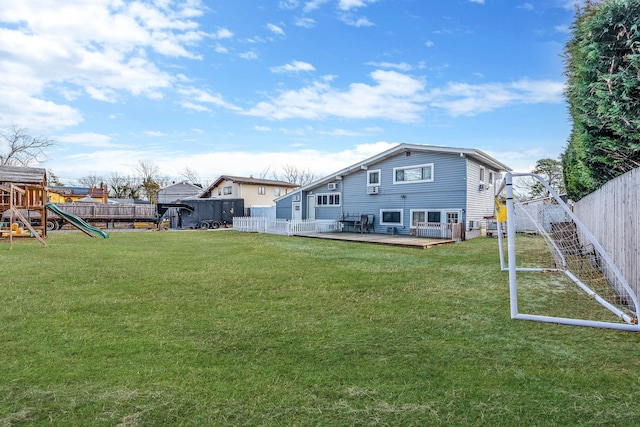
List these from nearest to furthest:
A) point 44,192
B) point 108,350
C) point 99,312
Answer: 1. point 108,350
2. point 99,312
3. point 44,192

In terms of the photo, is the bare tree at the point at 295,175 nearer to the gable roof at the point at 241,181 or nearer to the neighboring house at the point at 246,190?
the gable roof at the point at 241,181

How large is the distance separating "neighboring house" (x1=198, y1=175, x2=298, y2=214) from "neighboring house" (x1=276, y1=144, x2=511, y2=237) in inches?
409

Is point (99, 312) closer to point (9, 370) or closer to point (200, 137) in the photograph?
point (9, 370)

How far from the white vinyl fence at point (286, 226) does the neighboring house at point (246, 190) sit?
26.3 ft

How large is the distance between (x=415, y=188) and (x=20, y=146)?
33.4 metres

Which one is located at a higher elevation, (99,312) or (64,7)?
(64,7)

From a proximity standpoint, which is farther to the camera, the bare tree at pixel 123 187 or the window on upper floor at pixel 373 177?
the bare tree at pixel 123 187

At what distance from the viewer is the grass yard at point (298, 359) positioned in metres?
2.07

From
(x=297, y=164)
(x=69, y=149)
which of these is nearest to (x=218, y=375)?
(x=69, y=149)

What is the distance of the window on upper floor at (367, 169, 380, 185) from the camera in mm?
18141

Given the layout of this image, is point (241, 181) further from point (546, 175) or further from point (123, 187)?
point (546, 175)

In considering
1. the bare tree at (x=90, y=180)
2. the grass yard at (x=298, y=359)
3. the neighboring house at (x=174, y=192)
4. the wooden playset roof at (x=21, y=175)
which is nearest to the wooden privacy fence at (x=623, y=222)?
the grass yard at (x=298, y=359)

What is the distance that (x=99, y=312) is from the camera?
4.13m

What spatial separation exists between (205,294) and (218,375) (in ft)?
9.03
